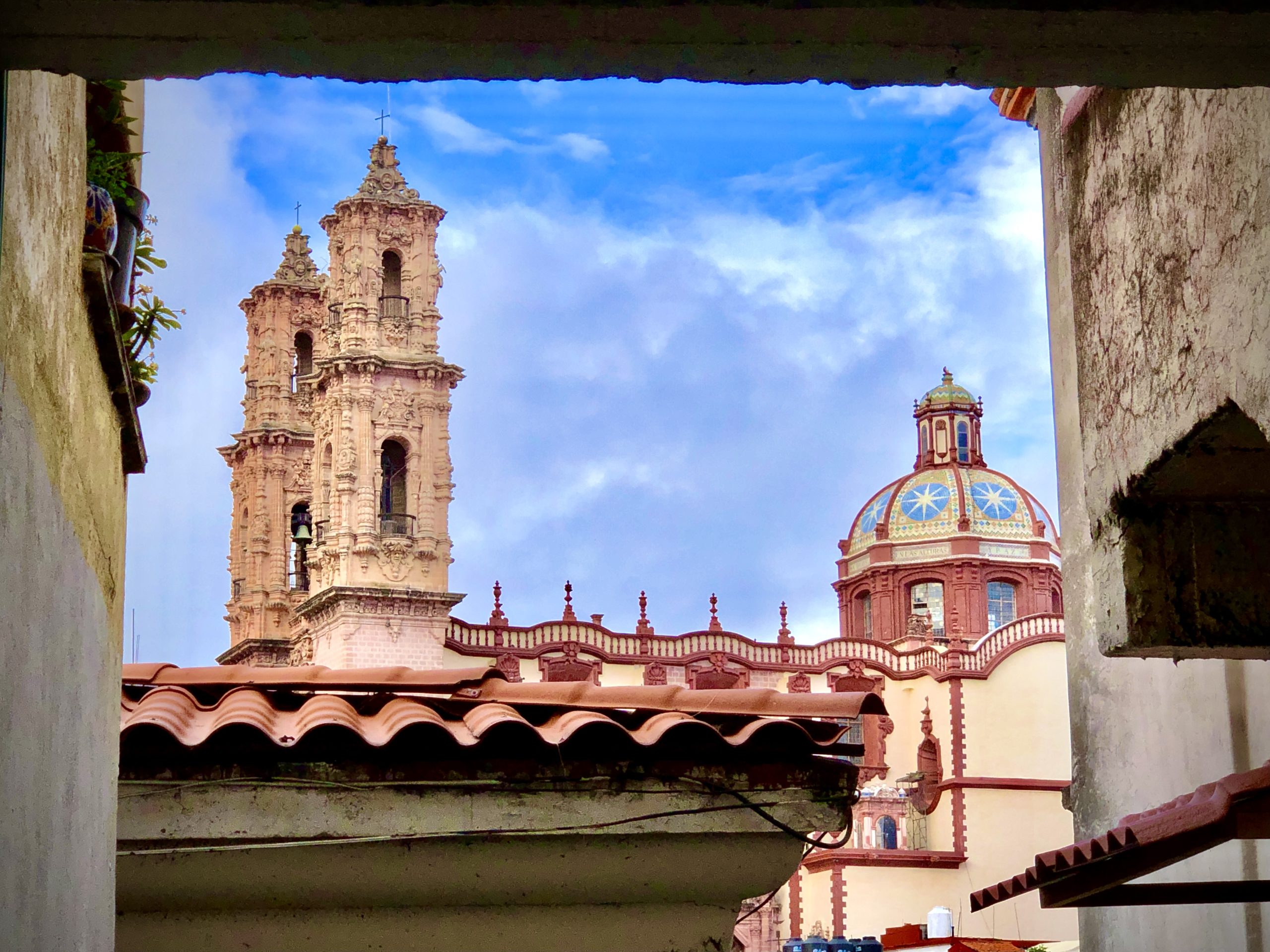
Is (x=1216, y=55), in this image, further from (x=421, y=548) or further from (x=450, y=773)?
(x=421, y=548)

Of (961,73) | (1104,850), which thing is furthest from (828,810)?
(961,73)

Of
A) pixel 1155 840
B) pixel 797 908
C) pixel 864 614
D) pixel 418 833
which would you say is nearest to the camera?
pixel 1155 840

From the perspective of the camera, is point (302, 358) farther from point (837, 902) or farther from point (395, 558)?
point (837, 902)

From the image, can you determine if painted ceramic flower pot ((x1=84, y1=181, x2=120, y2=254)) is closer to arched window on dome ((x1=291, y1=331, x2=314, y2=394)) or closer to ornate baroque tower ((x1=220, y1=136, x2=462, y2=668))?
ornate baroque tower ((x1=220, y1=136, x2=462, y2=668))

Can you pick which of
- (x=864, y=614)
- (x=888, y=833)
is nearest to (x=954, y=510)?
(x=864, y=614)

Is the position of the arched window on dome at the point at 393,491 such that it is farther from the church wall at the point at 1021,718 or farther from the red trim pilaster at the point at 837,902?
the church wall at the point at 1021,718

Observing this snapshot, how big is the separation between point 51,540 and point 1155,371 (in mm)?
3220

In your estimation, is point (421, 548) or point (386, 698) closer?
point (386, 698)

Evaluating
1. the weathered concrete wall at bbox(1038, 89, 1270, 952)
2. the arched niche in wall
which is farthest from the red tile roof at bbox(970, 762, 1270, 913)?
the weathered concrete wall at bbox(1038, 89, 1270, 952)

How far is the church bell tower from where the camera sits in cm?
3888

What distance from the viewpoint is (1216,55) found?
286cm

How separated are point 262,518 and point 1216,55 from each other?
148 feet

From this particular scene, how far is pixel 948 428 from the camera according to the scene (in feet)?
200

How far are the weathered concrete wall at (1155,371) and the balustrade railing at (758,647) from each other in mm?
32464
